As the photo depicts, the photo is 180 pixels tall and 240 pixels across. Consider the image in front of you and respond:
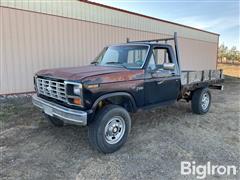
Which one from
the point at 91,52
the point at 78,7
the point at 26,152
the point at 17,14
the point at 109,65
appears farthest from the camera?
the point at 91,52

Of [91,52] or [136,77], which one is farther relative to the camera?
[91,52]

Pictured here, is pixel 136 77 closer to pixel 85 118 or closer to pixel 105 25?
pixel 85 118

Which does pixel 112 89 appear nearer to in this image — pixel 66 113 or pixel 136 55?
pixel 66 113

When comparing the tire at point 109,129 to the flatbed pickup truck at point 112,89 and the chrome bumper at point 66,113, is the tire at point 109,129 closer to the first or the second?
the flatbed pickup truck at point 112,89

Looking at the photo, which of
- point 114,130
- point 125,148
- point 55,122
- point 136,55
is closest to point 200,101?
point 136,55

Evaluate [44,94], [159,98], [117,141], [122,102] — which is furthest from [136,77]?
[44,94]

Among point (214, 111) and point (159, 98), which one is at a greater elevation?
point (159, 98)

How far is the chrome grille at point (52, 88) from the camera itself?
12.1ft

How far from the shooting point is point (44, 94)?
423 centimetres

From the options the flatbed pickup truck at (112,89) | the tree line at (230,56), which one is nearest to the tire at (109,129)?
the flatbed pickup truck at (112,89)

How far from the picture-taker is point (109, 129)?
380 centimetres

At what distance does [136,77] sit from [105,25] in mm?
7658

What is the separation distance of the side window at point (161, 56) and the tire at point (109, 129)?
5.24 feet

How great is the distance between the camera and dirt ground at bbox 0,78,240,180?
3230 millimetres
